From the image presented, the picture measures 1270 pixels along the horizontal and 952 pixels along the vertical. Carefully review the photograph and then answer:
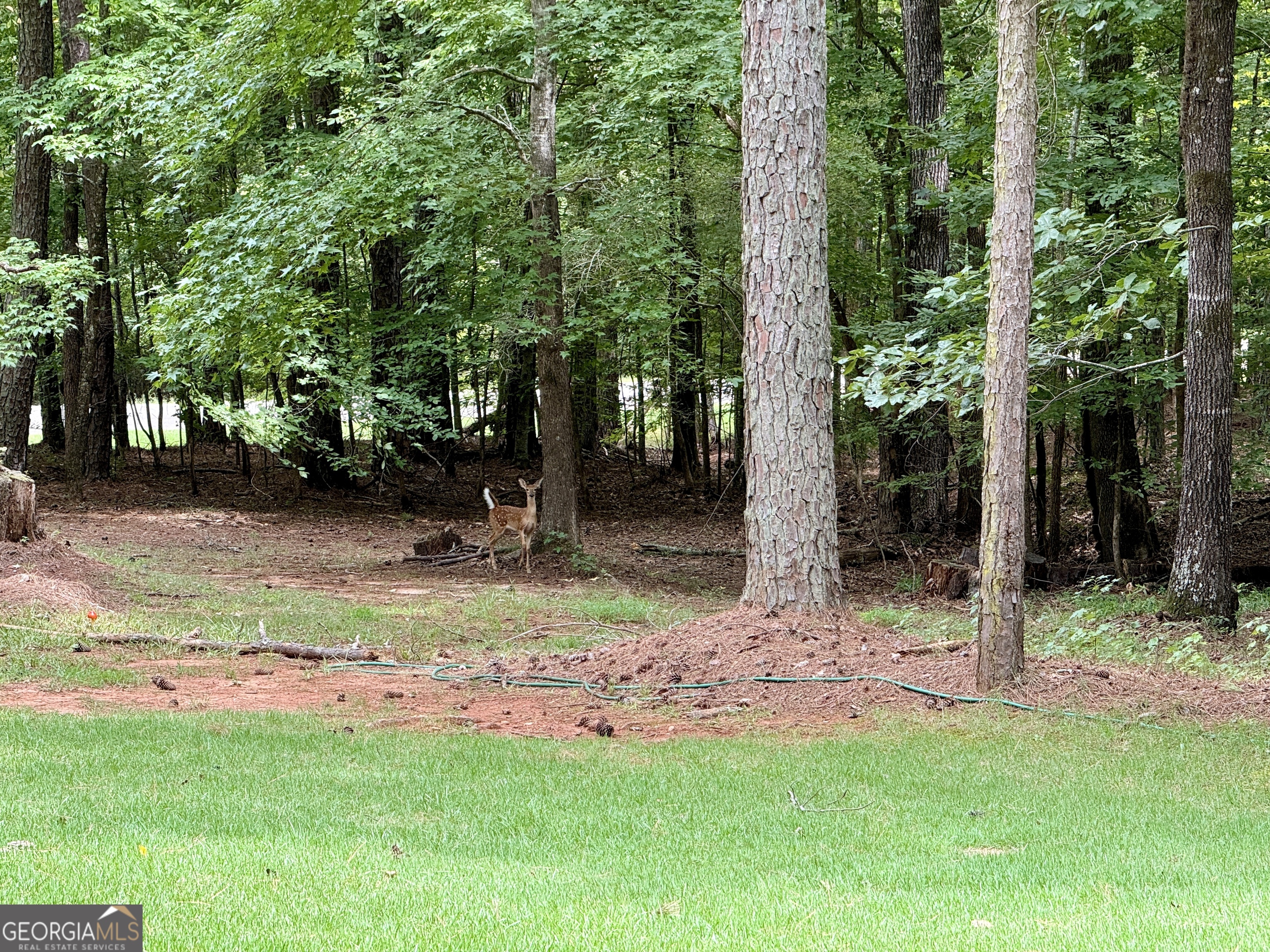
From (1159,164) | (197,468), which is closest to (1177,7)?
(1159,164)

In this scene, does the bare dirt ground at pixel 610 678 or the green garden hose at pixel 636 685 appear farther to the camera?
the bare dirt ground at pixel 610 678

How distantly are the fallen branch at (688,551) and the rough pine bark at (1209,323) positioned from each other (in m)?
9.07

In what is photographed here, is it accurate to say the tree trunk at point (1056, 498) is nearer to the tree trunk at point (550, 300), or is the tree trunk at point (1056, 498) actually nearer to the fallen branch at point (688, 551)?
the fallen branch at point (688, 551)

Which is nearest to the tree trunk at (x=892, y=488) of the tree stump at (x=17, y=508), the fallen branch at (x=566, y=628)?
the fallen branch at (x=566, y=628)

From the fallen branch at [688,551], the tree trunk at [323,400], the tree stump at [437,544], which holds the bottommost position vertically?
the fallen branch at [688,551]

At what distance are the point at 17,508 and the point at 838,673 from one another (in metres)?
8.22

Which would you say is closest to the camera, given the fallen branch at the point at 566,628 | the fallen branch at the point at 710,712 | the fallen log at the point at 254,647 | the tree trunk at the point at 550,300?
the fallen branch at the point at 710,712

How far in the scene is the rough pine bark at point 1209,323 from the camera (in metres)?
10.1

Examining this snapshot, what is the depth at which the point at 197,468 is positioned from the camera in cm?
2570

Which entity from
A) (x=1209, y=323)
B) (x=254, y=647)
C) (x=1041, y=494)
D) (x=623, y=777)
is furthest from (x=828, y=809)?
(x=1041, y=494)

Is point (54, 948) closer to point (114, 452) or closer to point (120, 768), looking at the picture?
point (120, 768)

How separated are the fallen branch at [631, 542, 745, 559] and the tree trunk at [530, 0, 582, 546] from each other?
215 cm

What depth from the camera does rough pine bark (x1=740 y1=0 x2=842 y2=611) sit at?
28.7 feet

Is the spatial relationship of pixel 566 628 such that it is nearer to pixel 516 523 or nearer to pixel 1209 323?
pixel 516 523
